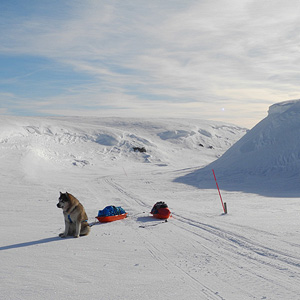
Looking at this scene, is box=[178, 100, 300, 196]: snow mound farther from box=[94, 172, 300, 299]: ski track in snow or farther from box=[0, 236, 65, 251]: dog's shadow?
box=[0, 236, 65, 251]: dog's shadow

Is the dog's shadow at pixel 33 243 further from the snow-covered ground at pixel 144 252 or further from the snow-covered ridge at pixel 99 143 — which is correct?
the snow-covered ridge at pixel 99 143

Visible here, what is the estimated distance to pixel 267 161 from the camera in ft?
90.5

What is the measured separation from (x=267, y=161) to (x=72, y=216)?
23.8 metres

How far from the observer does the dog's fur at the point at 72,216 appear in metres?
7.87

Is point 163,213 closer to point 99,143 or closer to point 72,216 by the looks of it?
point 72,216

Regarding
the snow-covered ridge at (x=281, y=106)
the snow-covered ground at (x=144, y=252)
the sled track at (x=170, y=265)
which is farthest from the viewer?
the snow-covered ridge at (x=281, y=106)

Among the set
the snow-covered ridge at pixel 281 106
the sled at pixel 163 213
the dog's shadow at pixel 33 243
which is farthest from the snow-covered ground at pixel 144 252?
the snow-covered ridge at pixel 281 106

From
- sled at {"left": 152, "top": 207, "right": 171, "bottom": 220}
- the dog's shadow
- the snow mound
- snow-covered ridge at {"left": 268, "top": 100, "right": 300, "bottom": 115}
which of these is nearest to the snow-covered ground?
the dog's shadow

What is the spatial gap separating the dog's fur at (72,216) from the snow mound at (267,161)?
1615 cm

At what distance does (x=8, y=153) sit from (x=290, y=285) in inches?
1364

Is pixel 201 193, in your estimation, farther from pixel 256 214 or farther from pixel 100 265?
pixel 100 265

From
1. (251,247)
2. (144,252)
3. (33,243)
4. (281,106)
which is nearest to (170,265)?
(144,252)

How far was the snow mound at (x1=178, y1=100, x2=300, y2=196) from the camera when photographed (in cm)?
2366

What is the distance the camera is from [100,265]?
19.0 ft
